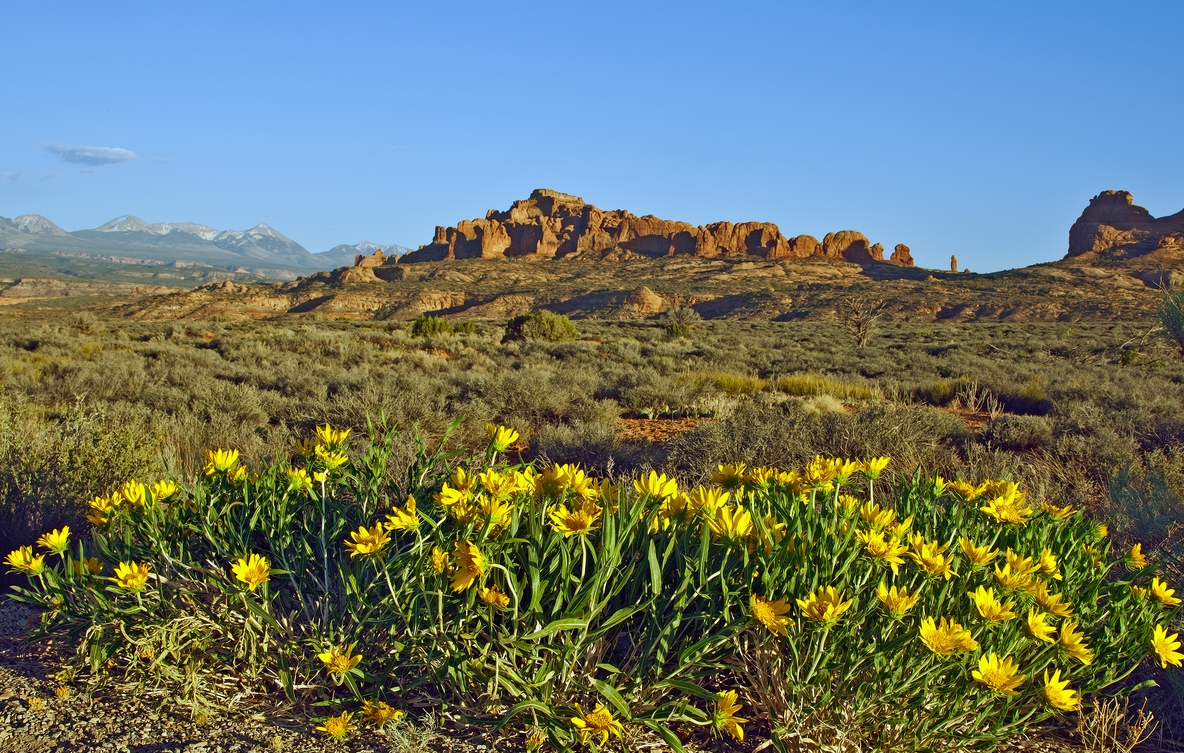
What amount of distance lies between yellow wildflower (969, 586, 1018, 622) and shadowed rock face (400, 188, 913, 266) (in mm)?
98434

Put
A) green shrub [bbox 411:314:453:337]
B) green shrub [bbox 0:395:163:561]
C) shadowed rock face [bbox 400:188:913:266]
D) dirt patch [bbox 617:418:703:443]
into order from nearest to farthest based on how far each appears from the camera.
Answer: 1. green shrub [bbox 0:395:163:561]
2. dirt patch [bbox 617:418:703:443]
3. green shrub [bbox 411:314:453:337]
4. shadowed rock face [bbox 400:188:913:266]

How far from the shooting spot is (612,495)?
195 centimetres

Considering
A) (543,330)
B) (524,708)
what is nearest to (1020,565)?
(524,708)

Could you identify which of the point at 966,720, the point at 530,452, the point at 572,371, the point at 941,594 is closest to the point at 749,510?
the point at 941,594

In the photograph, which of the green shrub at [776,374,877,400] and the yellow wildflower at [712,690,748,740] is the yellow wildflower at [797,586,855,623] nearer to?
the yellow wildflower at [712,690,748,740]

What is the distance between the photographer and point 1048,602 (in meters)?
1.70

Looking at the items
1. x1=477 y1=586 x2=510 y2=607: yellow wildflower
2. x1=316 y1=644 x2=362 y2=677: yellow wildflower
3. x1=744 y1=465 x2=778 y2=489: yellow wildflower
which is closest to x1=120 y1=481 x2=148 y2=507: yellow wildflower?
x1=316 y1=644 x2=362 y2=677: yellow wildflower

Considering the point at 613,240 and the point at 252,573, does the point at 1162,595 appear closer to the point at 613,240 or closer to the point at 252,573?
the point at 252,573

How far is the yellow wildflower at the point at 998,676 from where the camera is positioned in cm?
148

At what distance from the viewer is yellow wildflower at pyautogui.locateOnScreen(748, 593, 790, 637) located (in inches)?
61.2

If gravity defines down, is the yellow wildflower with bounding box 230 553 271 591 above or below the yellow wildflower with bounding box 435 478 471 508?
below

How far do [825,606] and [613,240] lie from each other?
111576 millimetres

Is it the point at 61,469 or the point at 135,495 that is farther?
the point at 61,469

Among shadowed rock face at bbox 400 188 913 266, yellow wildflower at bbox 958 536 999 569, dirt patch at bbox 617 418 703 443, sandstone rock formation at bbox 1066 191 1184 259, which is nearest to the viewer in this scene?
yellow wildflower at bbox 958 536 999 569
